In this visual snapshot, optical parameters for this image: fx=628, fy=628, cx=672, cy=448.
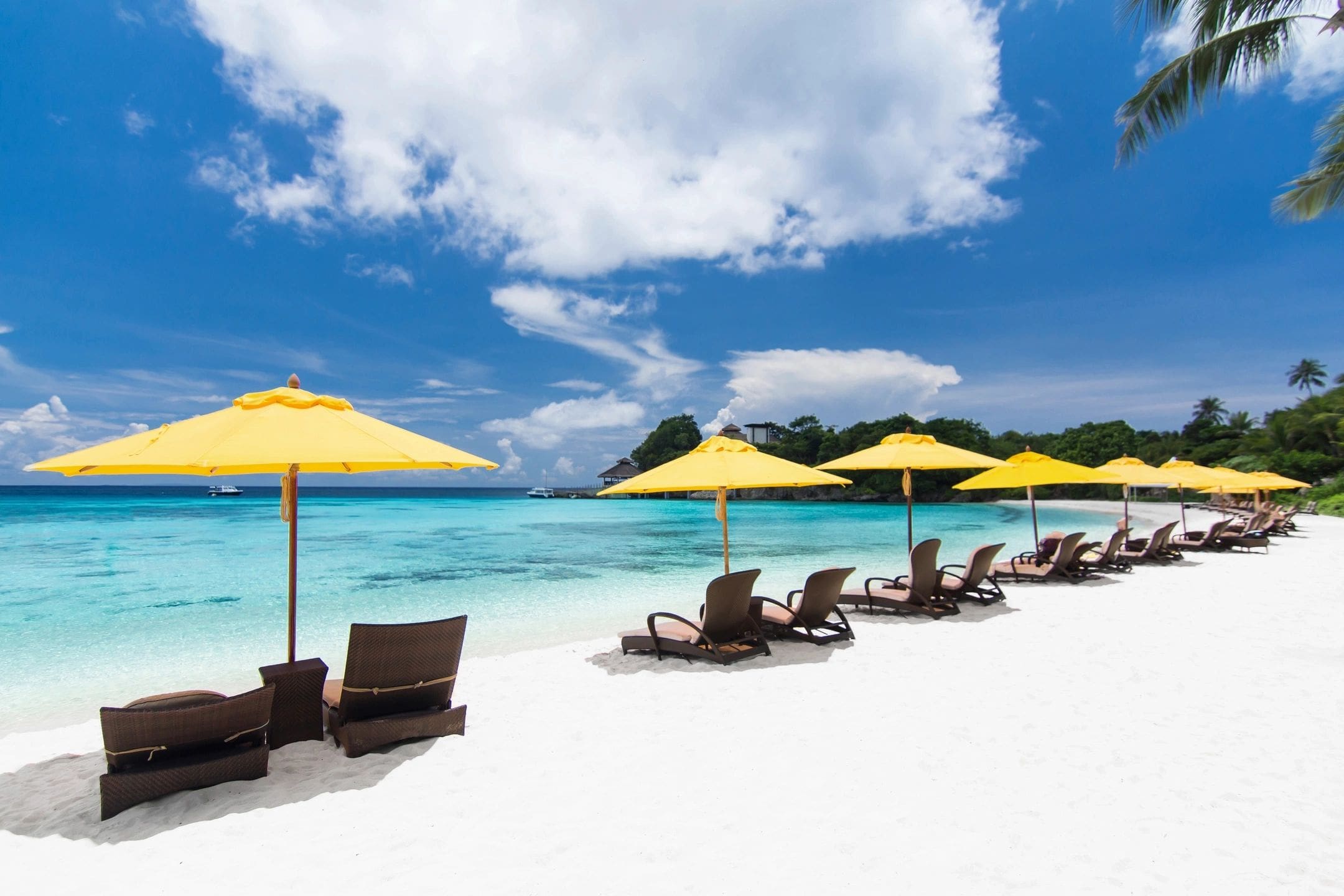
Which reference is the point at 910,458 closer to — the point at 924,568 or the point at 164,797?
the point at 924,568

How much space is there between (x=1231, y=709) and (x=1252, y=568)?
929 centimetres

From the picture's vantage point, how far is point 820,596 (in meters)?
5.96

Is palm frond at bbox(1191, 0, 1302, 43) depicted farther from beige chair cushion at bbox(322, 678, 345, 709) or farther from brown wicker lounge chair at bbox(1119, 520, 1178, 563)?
beige chair cushion at bbox(322, 678, 345, 709)

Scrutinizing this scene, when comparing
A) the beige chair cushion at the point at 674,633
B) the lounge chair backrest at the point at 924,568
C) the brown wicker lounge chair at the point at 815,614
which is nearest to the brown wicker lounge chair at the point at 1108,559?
the lounge chair backrest at the point at 924,568

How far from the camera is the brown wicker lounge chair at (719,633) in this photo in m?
5.48

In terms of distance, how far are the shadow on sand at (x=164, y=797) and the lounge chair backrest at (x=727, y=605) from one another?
8.21ft

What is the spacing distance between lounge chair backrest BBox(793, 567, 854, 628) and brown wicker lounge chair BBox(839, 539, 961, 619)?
3.73 feet

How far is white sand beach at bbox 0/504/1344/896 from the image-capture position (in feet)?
7.99

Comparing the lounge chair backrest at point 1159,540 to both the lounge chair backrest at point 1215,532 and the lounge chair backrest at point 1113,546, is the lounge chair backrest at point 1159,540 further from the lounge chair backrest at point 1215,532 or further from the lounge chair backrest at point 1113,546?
the lounge chair backrest at point 1215,532

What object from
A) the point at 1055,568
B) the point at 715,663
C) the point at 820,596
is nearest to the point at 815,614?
the point at 820,596

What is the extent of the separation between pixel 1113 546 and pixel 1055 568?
1.63 m

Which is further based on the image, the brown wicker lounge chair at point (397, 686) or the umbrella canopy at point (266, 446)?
the brown wicker lounge chair at point (397, 686)

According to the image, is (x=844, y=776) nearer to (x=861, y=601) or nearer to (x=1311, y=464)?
(x=861, y=601)

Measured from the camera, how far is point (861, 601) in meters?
7.38
